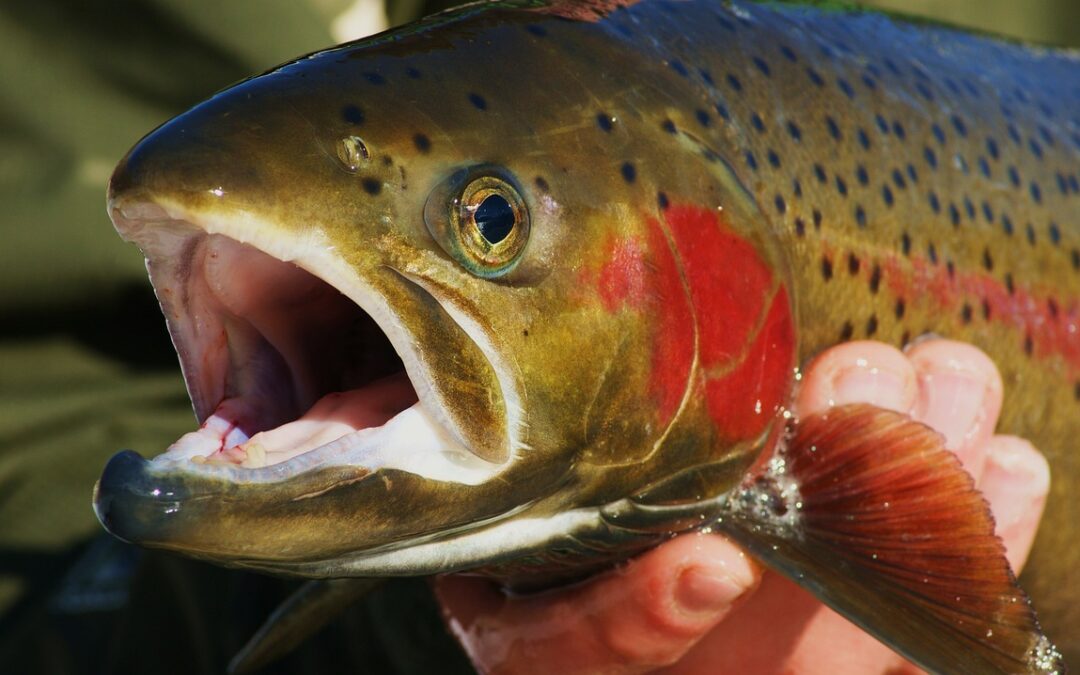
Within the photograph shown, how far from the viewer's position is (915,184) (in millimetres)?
1674

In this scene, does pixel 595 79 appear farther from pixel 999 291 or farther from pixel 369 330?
pixel 999 291

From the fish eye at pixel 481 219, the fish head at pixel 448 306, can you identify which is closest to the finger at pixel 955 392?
the fish head at pixel 448 306

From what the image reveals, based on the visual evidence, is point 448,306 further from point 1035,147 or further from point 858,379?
point 1035,147

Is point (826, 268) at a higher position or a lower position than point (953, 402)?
higher

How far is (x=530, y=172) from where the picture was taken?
4.00 ft

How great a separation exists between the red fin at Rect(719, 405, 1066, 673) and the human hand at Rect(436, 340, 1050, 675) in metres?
0.05

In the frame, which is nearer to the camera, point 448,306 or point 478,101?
point 448,306

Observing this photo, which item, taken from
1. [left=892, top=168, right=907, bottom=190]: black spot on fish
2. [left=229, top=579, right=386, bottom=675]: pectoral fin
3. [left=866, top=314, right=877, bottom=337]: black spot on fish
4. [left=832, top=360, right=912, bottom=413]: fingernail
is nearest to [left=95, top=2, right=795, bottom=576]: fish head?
[left=832, top=360, right=912, bottom=413]: fingernail

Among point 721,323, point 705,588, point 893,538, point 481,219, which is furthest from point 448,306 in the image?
point 893,538

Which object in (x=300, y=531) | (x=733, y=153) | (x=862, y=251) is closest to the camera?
(x=300, y=531)

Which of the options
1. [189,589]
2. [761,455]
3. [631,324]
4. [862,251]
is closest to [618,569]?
[761,455]

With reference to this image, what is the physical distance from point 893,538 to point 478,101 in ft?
2.30

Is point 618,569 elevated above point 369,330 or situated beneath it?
situated beneath

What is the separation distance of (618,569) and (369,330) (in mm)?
469
